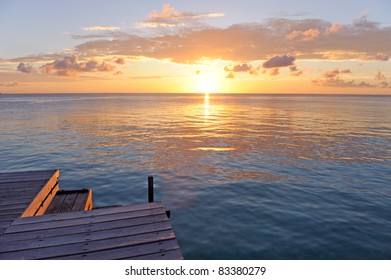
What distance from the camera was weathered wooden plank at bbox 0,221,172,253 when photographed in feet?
19.1

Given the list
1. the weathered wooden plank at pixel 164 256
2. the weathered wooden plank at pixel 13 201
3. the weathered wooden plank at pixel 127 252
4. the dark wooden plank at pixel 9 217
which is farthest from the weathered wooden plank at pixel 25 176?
the weathered wooden plank at pixel 164 256

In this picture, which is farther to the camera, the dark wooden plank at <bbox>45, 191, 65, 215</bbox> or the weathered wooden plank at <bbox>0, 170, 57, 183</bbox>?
the weathered wooden plank at <bbox>0, 170, 57, 183</bbox>

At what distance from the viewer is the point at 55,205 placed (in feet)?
34.4

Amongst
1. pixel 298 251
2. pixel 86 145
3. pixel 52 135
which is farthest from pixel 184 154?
pixel 52 135

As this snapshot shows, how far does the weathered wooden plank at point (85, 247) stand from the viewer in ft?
18.2

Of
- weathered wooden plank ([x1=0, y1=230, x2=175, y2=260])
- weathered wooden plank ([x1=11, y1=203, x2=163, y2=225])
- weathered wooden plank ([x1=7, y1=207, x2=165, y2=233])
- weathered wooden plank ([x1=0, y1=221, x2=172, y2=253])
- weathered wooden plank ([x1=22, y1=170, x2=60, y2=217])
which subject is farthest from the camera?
weathered wooden plank ([x1=22, y1=170, x2=60, y2=217])

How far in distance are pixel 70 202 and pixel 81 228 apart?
15.0 ft

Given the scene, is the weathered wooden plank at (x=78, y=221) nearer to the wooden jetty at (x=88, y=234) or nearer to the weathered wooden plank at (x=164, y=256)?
the wooden jetty at (x=88, y=234)

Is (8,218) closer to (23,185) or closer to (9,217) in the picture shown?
(9,217)

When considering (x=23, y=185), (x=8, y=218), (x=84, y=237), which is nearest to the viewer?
(x=84, y=237)

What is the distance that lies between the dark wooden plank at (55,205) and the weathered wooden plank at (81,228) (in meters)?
3.78

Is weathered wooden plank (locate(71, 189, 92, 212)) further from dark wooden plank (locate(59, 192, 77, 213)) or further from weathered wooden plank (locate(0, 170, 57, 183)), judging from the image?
weathered wooden plank (locate(0, 170, 57, 183))

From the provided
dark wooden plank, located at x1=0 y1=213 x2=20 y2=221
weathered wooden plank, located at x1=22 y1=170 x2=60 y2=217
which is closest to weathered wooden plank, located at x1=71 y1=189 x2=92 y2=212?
weathered wooden plank, located at x1=22 y1=170 x2=60 y2=217

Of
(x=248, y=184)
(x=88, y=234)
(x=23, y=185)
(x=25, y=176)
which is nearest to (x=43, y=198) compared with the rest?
(x=23, y=185)
